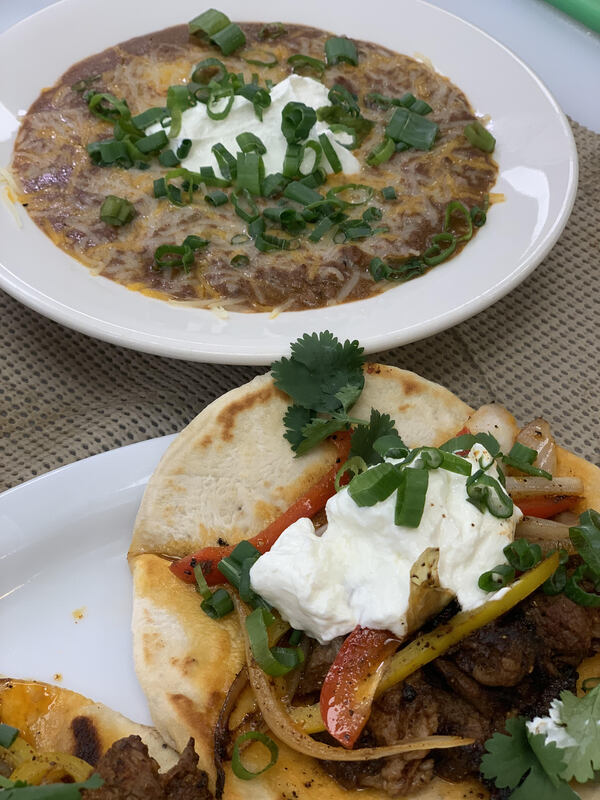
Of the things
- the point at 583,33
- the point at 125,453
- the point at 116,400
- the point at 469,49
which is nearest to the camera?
the point at 125,453

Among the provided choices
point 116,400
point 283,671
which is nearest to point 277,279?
point 116,400

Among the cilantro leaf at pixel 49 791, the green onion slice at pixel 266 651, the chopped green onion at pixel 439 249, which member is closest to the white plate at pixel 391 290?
the chopped green onion at pixel 439 249

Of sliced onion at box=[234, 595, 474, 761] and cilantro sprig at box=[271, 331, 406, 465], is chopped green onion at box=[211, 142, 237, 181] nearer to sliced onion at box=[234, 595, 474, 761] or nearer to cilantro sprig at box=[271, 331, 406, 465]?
cilantro sprig at box=[271, 331, 406, 465]

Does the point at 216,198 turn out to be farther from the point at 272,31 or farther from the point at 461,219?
the point at 272,31

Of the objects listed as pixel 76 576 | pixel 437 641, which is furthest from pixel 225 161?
pixel 437 641

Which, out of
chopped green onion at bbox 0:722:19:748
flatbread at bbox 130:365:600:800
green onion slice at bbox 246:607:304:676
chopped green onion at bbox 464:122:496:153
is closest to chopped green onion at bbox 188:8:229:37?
chopped green onion at bbox 464:122:496:153

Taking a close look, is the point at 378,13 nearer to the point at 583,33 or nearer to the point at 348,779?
the point at 583,33
